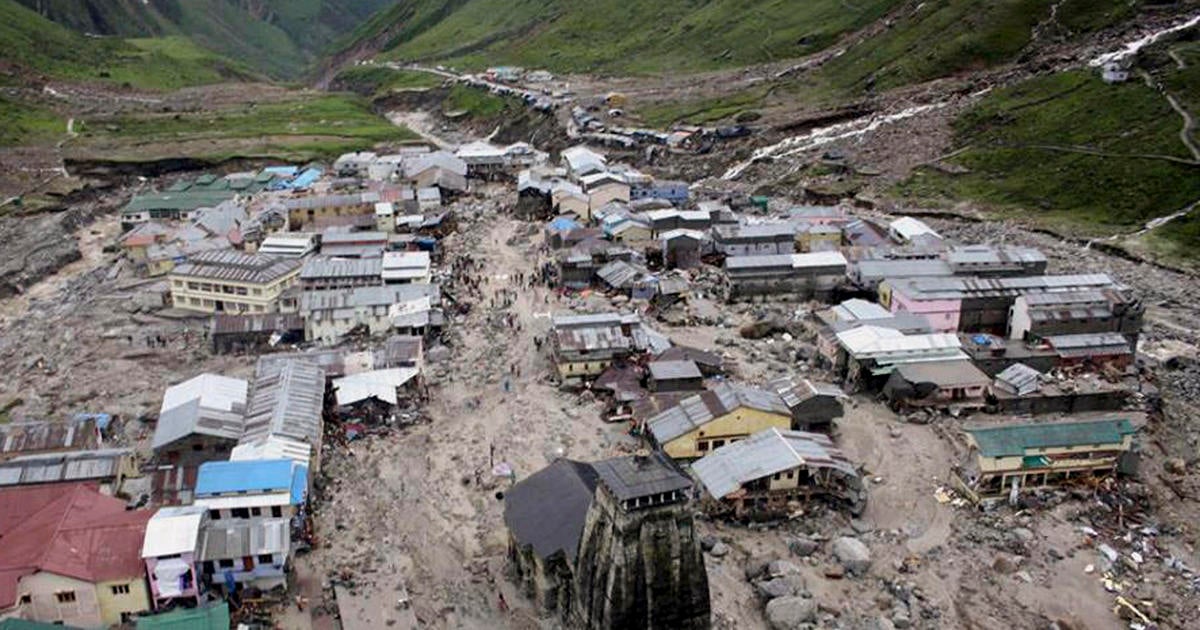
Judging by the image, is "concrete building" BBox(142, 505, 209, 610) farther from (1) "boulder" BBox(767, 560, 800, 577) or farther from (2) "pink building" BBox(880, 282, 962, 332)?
(2) "pink building" BBox(880, 282, 962, 332)

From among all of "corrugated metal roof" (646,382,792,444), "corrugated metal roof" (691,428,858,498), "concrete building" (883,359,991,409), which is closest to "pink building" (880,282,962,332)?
"concrete building" (883,359,991,409)

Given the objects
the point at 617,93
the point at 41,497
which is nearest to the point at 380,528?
the point at 41,497

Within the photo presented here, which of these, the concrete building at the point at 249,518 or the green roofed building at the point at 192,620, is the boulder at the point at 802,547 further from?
the green roofed building at the point at 192,620

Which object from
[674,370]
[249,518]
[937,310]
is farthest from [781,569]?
[937,310]

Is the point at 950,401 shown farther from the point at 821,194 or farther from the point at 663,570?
the point at 821,194

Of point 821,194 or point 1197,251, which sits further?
point 821,194

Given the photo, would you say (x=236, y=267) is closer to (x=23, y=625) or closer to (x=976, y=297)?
(x=23, y=625)
